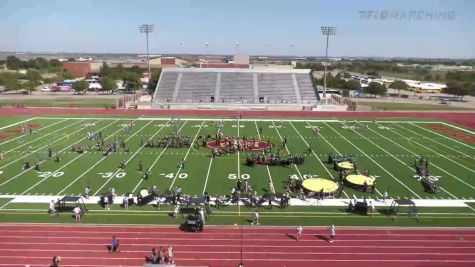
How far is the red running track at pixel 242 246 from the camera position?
A: 1394 cm

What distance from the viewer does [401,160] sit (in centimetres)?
2758

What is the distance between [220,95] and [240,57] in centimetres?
3731

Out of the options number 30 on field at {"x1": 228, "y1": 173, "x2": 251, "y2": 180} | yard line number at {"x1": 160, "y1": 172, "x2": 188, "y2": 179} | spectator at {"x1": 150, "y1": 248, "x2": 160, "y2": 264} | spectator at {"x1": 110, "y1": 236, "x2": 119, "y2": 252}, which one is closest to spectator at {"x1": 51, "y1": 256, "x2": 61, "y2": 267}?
spectator at {"x1": 110, "y1": 236, "x2": 119, "y2": 252}

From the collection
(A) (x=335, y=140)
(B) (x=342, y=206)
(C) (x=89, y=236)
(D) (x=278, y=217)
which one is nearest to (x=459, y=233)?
(B) (x=342, y=206)

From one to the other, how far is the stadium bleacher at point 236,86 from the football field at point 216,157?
20.3 metres

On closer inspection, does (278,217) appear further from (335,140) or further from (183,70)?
(183,70)

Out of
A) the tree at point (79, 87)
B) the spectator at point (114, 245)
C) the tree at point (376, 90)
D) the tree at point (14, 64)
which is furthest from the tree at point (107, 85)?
the spectator at point (114, 245)

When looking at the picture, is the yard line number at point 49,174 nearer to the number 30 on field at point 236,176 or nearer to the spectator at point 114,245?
the number 30 on field at point 236,176

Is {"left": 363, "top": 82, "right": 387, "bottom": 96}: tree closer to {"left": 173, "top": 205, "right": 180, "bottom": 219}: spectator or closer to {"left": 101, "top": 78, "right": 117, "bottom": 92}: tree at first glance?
{"left": 101, "top": 78, "right": 117, "bottom": 92}: tree

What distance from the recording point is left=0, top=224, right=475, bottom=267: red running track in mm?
13938

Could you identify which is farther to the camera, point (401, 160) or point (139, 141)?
point (139, 141)

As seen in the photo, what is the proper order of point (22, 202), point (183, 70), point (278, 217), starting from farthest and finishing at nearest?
point (183, 70), point (22, 202), point (278, 217)

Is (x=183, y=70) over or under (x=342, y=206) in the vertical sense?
over

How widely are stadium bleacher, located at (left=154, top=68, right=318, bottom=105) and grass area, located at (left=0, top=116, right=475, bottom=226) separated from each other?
22.8m
